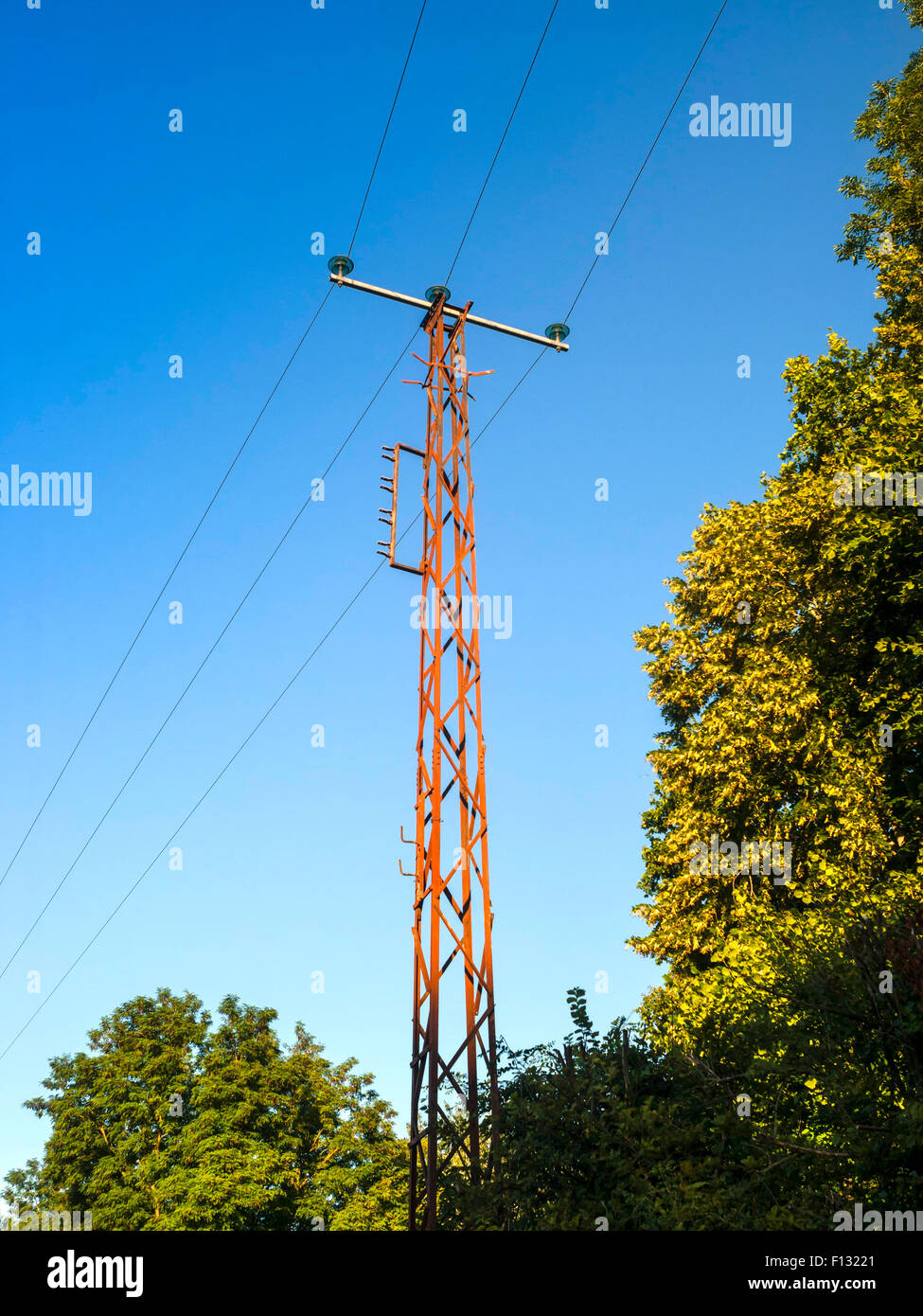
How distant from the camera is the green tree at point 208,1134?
98.3 feet

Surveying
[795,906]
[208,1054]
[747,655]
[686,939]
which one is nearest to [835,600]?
[747,655]

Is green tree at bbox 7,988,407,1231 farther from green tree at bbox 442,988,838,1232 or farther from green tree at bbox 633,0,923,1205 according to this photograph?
green tree at bbox 442,988,838,1232

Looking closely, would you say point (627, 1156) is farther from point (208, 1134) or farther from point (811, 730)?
point (208, 1134)

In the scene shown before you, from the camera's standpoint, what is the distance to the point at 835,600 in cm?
1580

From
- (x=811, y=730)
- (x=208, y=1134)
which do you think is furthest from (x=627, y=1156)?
(x=208, y=1134)

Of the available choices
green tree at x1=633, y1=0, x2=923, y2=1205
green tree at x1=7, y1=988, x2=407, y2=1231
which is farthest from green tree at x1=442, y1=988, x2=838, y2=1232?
green tree at x1=7, y1=988, x2=407, y2=1231

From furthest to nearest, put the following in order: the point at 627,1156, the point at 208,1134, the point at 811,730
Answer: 1. the point at 208,1134
2. the point at 811,730
3. the point at 627,1156

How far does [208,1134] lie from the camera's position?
31328mm

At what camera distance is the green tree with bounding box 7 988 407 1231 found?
29953 millimetres

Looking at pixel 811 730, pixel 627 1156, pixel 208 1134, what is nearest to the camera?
pixel 627 1156

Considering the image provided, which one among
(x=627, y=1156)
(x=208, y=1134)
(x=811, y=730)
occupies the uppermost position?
(x=811, y=730)

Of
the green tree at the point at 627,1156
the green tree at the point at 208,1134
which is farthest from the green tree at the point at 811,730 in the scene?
the green tree at the point at 208,1134

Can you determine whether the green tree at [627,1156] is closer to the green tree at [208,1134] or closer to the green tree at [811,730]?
the green tree at [811,730]

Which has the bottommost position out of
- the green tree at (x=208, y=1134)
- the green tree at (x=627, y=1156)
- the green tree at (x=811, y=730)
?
the green tree at (x=208, y=1134)
